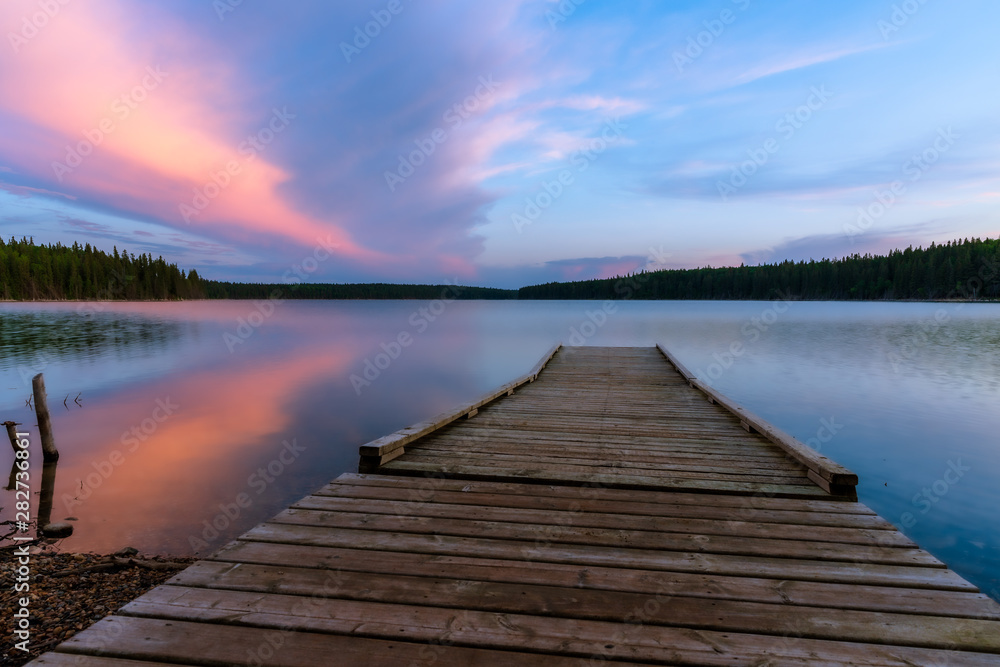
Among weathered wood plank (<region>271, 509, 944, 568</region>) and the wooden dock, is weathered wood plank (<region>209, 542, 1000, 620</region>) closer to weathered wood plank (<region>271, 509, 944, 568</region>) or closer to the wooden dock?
the wooden dock

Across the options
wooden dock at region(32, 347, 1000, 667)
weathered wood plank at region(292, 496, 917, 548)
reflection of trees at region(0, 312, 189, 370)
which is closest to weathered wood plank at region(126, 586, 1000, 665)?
wooden dock at region(32, 347, 1000, 667)

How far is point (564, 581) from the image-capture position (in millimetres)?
2803

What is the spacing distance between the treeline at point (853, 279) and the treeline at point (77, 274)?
116 meters

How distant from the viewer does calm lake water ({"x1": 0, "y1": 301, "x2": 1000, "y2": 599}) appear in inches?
272

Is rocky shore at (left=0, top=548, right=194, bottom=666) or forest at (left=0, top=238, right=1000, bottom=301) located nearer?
rocky shore at (left=0, top=548, right=194, bottom=666)

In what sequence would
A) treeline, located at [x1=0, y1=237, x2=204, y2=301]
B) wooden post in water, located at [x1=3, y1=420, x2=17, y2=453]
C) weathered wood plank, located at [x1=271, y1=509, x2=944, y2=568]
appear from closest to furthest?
weathered wood plank, located at [x1=271, y1=509, x2=944, y2=568], wooden post in water, located at [x1=3, y1=420, x2=17, y2=453], treeline, located at [x1=0, y1=237, x2=204, y2=301]

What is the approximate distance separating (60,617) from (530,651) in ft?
14.0

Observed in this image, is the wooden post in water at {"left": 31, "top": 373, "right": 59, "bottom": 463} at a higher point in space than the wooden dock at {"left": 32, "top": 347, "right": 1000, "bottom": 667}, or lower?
lower

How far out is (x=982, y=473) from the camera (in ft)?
27.5

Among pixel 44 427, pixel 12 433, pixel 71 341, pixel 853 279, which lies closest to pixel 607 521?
pixel 44 427

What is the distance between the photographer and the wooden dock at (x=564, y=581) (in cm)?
222

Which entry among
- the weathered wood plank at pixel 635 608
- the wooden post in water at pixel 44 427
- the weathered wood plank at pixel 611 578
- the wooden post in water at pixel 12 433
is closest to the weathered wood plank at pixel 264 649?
the weathered wood plank at pixel 635 608

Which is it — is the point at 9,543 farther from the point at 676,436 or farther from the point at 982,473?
the point at 982,473

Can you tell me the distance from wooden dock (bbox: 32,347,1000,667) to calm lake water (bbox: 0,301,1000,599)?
130 inches
